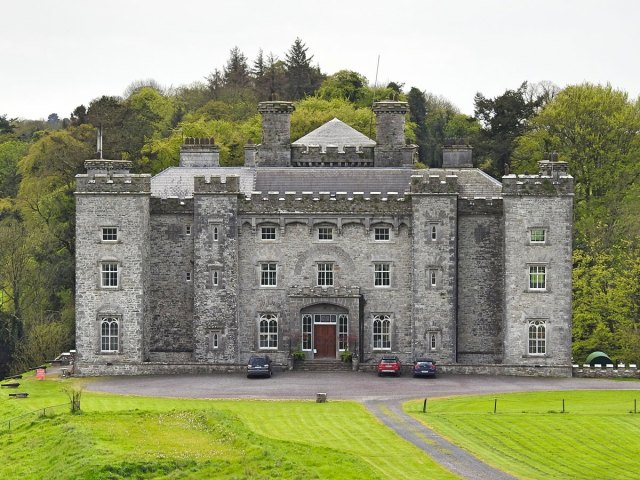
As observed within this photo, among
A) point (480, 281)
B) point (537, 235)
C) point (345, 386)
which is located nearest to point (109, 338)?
point (345, 386)

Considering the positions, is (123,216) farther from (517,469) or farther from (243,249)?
(517,469)

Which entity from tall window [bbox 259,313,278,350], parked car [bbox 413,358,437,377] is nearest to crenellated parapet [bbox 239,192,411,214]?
tall window [bbox 259,313,278,350]

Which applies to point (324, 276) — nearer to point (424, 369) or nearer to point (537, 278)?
point (424, 369)

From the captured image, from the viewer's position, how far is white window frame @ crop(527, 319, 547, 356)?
64875 mm

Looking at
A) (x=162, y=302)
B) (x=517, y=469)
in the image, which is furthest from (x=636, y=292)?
(x=517, y=469)

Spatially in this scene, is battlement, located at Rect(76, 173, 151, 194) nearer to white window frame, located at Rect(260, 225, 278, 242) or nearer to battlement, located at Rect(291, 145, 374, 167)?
white window frame, located at Rect(260, 225, 278, 242)

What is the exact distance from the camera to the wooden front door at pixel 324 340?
66.8 metres

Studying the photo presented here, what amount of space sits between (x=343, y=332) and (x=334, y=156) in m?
10.3

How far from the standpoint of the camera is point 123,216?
65.7 m

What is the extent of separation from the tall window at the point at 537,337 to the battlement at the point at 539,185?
588cm

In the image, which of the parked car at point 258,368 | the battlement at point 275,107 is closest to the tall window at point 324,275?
the parked car at point 258,368

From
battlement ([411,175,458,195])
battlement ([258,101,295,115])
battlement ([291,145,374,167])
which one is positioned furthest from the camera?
battlement ([258,101,295,115])

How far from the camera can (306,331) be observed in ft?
219

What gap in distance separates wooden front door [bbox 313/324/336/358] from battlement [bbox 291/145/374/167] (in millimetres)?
9556
